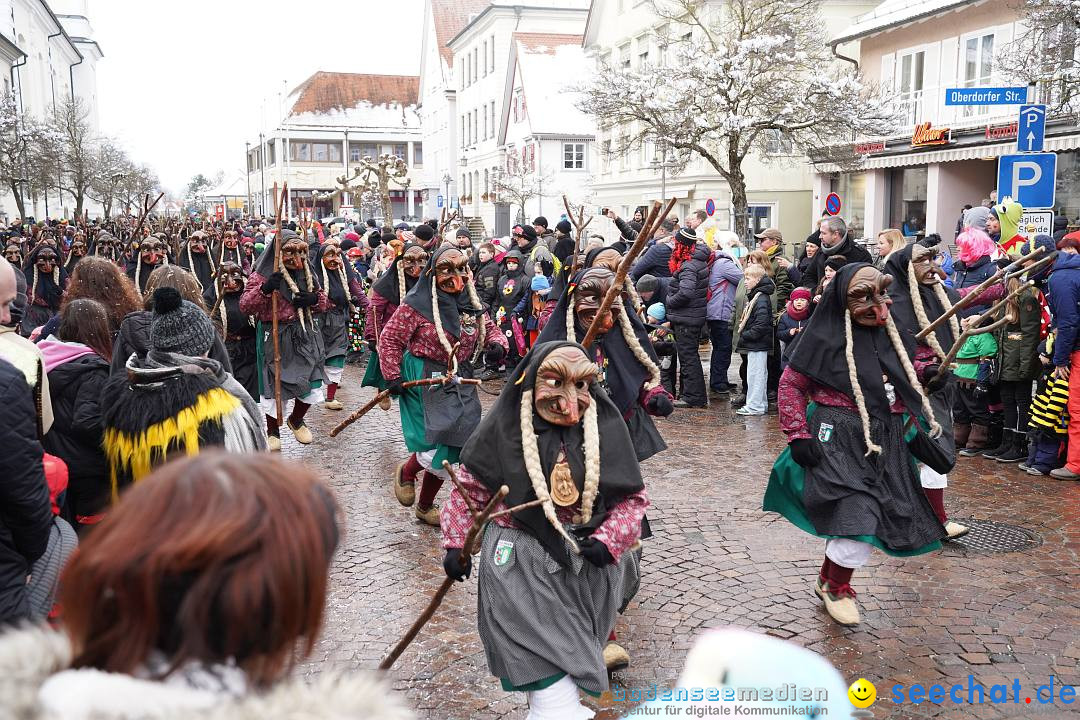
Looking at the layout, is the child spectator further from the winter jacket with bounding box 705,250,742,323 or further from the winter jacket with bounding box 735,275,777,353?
the winter jacket with bounding box 705,250,742,323

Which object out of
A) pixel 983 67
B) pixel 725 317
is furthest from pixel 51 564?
pixel 983 67

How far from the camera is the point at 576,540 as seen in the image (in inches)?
150

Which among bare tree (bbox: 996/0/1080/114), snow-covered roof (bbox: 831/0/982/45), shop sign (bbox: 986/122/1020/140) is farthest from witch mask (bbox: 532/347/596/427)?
snow-covered roof (bbox: 831/0/982/45)

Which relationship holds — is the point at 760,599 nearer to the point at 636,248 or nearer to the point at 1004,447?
the point at 636,248

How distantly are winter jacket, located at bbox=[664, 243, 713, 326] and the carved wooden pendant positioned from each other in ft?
25.8

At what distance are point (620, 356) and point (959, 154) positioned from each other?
20.6m

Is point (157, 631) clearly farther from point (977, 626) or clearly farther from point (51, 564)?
point (977, 626)

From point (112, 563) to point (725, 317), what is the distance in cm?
1049

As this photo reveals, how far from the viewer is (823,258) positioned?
10062 mm

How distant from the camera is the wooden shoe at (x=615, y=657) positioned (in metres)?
4.69

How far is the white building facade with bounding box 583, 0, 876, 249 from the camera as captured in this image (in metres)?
30.9

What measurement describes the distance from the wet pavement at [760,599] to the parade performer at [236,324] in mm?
1968

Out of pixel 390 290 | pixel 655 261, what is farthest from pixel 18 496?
pixel 655 261

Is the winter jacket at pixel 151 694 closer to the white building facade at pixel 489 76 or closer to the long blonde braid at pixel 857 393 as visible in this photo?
the long blonde braid at pixel 857 393
